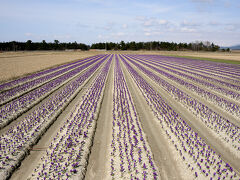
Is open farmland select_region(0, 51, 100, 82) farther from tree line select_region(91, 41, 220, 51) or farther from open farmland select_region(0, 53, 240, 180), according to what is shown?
tree line select_region(91, 41, 220, 51)

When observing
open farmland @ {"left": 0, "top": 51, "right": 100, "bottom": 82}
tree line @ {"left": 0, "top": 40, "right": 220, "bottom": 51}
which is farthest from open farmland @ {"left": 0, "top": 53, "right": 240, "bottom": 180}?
tree line @ {"left": 0, "top": 40, "right": 220, "bottom": 51}

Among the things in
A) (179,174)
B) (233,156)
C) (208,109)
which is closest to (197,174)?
(179,174)

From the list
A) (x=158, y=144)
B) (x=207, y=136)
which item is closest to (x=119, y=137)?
(x=158, y=144)

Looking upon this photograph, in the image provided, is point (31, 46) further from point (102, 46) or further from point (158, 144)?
point (158, 144)

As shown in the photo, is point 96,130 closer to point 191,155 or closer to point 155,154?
point 155,154

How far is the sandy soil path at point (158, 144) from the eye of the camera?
241 inches

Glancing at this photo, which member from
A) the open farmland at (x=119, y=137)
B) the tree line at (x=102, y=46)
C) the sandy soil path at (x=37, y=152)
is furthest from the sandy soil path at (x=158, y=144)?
the tree line at (x=102, y=46)

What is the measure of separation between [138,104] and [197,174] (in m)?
7.44

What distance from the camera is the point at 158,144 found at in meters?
7.79

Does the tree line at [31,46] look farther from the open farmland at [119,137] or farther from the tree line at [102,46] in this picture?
the open farmland at [119,137]

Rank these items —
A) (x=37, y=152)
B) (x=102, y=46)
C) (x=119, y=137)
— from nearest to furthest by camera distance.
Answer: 1. (x=37, y=152)
2. (x=119, y=137)
3. (x=102, y=46)

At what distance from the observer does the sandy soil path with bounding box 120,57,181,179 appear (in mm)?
6109

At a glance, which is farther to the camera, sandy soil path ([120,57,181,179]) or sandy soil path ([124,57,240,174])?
sandy soil path ([124,57,240,174])

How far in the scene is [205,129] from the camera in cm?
921
